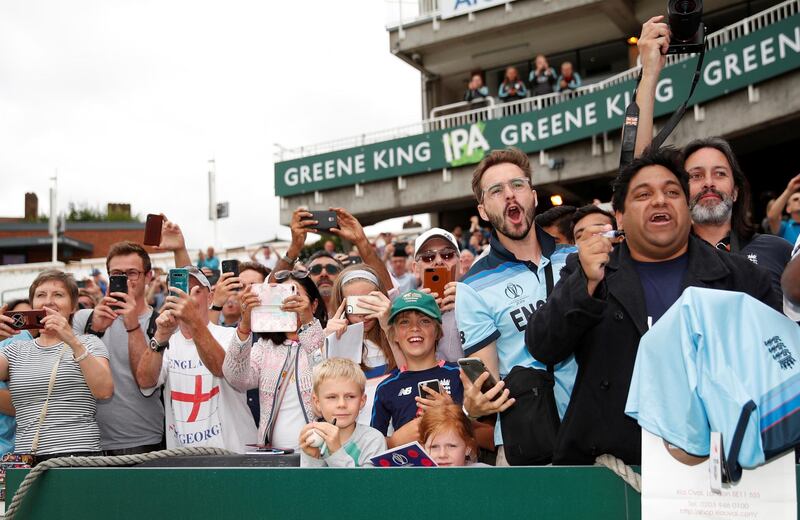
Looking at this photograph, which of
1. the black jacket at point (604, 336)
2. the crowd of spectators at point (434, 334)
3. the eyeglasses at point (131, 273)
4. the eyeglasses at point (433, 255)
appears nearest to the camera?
the black jacket at point (604, 336)

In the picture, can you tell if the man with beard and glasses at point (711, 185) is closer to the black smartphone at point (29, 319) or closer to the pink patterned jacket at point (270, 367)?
the pink patterned jacket at point (270, 367)

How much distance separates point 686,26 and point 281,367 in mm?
2918

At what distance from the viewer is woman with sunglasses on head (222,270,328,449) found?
4.66 metres

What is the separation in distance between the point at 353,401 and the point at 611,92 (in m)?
16.8

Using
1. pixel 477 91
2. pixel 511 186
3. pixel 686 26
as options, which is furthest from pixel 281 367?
pixel 477 91

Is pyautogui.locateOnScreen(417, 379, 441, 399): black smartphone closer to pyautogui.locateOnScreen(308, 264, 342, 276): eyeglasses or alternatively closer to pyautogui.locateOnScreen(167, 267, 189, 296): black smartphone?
pyautogui.locateOnScreen(167, 267, 189, 296): black smartphone

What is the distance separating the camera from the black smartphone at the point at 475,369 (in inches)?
113

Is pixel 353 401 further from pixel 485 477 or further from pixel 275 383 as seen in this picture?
pixel 485 477

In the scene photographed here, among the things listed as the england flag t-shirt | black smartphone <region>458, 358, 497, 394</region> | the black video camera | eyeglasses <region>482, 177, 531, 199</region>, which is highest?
the black video camera

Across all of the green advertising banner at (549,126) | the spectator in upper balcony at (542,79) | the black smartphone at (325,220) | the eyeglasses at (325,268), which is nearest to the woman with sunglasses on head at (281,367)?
the black smartphone at (325,220)

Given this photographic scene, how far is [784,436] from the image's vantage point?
2027 millimetres

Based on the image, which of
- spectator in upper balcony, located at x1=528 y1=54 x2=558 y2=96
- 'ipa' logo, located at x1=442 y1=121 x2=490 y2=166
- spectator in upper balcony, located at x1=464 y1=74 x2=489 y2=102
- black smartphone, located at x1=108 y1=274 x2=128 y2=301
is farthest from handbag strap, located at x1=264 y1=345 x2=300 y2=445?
spectator in upper balcony, located at x1=464 y1=74 x2=489 y2=102

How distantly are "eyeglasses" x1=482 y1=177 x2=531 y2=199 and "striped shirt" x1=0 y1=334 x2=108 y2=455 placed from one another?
8.52 ft

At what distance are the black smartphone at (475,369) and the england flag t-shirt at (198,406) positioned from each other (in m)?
2.44
